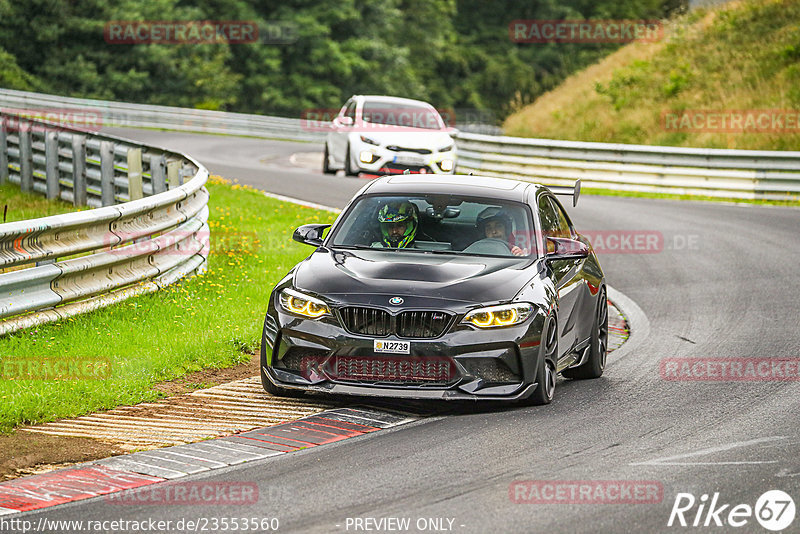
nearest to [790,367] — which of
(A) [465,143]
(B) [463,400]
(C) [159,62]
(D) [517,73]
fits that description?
(B) [463,400]

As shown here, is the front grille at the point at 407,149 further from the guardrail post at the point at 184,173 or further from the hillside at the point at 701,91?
the guardrail post at the point at 184,173

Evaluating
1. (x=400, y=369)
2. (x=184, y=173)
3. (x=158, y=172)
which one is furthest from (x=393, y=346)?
(x=158, y=172)

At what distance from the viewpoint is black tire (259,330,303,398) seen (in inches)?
347

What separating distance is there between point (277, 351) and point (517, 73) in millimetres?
71635

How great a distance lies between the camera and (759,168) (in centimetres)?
2544

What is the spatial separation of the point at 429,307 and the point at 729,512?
272 centimetres

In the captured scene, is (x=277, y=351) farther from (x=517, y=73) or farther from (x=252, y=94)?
(x=517, y=73)

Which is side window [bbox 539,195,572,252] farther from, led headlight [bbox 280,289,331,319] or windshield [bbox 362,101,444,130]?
windshield [bbox 362,101,444,130]

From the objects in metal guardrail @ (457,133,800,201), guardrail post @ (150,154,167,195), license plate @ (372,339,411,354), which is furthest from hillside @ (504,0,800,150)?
license plate @ (372,339,411,354)

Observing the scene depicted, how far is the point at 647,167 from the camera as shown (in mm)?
26688

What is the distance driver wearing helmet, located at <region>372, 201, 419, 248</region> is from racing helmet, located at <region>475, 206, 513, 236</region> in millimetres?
482

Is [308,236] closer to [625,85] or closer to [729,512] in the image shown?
[729,512]

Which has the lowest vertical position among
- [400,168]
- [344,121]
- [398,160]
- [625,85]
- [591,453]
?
[400,168]

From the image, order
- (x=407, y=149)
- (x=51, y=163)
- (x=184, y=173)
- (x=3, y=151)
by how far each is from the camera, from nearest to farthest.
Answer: (x=184, y=173) < (x=51, y=163) < (x=3, y=151) < (x=407, y=149)
